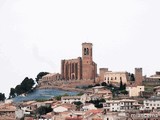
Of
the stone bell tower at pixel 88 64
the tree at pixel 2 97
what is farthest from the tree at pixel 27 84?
the stone bell tower at pixel 88 64

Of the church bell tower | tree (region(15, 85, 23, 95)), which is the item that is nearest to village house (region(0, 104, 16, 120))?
tree (region(15, 85, 23, 95))

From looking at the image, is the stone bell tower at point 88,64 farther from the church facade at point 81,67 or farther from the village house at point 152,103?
the village house at point 152,103

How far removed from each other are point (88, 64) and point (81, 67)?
847 mm

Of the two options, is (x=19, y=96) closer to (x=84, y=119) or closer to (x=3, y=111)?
(x=3, y=111)

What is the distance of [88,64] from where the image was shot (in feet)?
336

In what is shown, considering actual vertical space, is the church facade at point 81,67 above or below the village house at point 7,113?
above

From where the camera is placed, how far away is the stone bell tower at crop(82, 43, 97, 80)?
333 ft

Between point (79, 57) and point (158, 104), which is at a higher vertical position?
point (79, 57)

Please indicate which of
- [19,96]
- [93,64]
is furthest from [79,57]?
[19,96]

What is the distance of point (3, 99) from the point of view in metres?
102

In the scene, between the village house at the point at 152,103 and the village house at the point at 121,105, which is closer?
the village house at the point at 152,103

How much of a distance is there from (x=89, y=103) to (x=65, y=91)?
37.9 ft

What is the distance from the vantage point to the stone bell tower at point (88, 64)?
333 feet

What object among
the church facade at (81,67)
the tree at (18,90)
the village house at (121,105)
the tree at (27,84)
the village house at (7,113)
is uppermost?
the church facade at (81,67)
